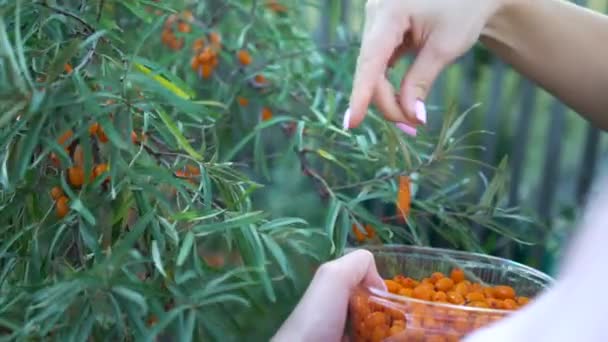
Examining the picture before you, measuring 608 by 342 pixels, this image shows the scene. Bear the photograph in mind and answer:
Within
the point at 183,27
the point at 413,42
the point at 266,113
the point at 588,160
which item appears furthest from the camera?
the point at 588,160

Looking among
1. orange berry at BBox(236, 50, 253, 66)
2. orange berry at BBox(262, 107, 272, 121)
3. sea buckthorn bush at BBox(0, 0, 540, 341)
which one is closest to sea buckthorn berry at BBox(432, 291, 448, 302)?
sea buckthorn bush at BBox(0, 0, 540, 341)

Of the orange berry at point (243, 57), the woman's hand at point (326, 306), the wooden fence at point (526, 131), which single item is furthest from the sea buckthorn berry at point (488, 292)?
the wooden fence at point (526, 131)

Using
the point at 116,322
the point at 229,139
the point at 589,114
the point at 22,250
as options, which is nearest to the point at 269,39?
the point at 229,139

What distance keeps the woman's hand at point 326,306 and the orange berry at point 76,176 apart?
0.24 metres

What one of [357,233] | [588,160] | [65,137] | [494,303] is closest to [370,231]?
[357,233]

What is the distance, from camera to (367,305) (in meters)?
0.81

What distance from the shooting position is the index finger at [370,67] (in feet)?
2.87

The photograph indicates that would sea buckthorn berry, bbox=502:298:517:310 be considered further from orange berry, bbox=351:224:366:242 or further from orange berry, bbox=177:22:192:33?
orange berry, bbox=177:22:192:33

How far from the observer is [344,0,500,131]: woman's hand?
0.88 meters

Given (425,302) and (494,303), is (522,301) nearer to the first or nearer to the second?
(494,303)

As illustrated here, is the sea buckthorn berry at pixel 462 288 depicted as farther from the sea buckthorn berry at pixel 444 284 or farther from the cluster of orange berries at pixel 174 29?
the cluster of orange berries at pixel 174 29

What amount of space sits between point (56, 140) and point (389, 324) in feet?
1.06

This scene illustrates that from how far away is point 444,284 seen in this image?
2.85 feet

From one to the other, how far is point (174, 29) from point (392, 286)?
874 mm
